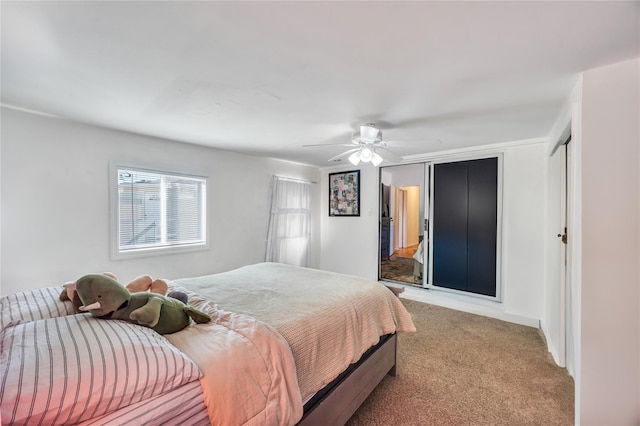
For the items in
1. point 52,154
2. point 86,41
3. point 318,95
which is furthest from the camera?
point 52,154

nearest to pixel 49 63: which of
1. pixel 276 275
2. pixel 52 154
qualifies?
pixel 52 154

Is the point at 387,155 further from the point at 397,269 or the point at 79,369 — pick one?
the point at 397,269

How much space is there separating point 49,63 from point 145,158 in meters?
1.56

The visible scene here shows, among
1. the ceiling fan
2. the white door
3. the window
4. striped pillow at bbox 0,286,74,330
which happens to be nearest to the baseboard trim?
the white door

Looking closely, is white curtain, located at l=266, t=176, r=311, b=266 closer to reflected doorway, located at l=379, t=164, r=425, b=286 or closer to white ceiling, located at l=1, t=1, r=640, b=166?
reflected doorway, located at l=379, t=164, r=425, b=286

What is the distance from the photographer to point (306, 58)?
1.54m

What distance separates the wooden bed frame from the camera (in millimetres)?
1447

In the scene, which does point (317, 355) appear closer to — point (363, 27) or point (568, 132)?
point (363, 27)

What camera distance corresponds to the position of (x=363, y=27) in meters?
1.27

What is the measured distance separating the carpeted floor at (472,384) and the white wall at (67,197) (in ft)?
8.70

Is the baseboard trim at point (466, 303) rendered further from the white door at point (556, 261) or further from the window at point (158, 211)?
the window at point (158, 211)

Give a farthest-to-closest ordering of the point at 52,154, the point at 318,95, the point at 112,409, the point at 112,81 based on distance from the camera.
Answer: the point at 52,154
the point at 318,95
the point at 112,81
the point at 112,409

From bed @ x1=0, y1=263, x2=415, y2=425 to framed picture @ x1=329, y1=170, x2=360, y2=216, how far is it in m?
2.94

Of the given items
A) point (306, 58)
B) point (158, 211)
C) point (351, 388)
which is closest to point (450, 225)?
point (351, 388)
